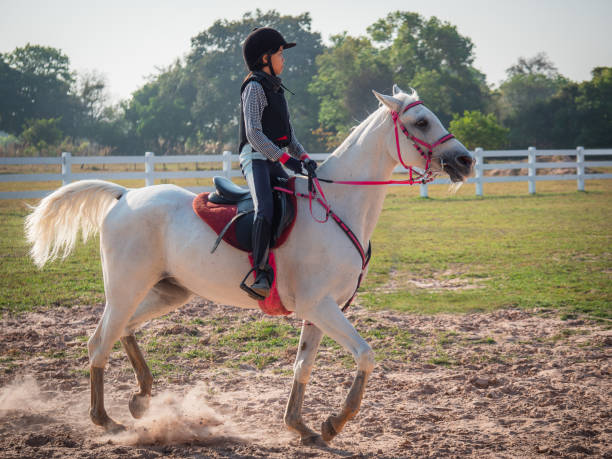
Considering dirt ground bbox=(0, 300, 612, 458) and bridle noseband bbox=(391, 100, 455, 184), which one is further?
bridle noseband bbox=(391, 100, 455, 184)

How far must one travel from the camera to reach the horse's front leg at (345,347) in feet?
12.9

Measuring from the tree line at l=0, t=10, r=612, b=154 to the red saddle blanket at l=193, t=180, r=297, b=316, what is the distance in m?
49.2

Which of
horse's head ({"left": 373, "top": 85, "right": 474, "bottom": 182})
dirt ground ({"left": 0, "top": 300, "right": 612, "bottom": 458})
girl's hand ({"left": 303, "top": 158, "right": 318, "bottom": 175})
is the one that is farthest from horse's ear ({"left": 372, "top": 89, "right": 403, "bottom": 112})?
dirt ground ({"left": 0, "top": 300, "right": 612, "bottom": 458})

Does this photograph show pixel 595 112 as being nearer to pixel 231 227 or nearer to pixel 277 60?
pixel 277 60

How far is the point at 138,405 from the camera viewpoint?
4.77 meters

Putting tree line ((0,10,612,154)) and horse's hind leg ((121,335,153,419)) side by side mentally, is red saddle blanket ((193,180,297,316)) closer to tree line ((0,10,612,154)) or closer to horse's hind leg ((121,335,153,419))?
horse's hind leg ((121,335,153,419))

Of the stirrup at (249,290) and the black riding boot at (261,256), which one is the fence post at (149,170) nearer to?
the stirrup at (249,290)

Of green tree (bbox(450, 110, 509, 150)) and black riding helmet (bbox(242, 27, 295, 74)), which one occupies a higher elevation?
green tree (bbox(450, 110, 509, 150))

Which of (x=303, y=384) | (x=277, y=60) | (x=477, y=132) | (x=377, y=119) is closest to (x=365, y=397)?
(x=303, y=384)

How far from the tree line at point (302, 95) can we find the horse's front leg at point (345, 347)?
49928 mm

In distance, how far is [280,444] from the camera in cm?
418

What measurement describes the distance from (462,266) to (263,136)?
24.9ft

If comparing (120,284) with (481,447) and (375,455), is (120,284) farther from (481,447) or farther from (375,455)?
(481,447)

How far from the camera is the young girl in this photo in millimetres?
4191
